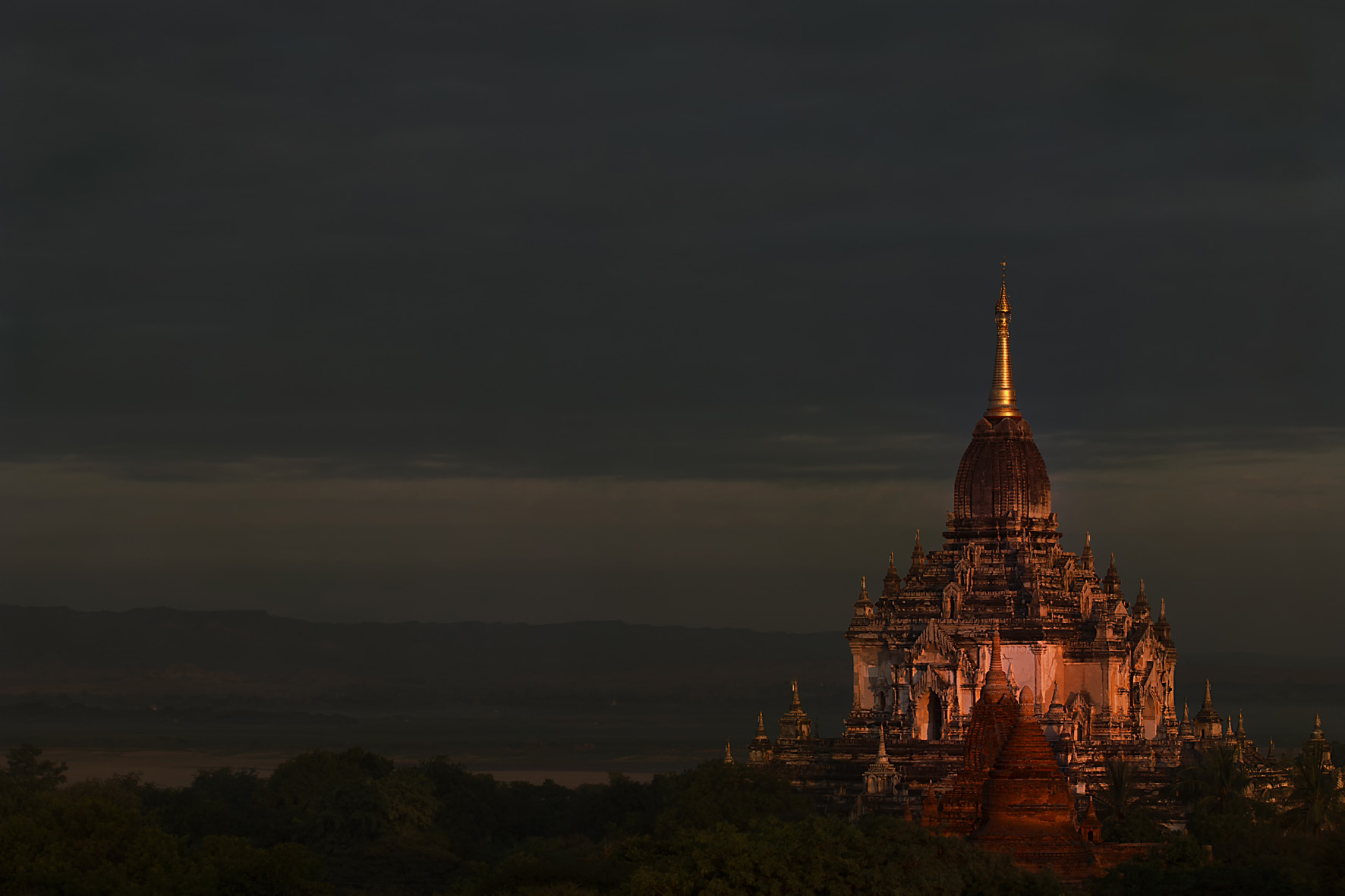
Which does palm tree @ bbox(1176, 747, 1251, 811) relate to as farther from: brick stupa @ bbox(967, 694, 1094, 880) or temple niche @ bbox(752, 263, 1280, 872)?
brick stupa @ bbox(967, 694, 1094, 880)

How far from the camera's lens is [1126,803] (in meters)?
85.4

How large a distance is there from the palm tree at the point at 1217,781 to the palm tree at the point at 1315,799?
1781 millimetres

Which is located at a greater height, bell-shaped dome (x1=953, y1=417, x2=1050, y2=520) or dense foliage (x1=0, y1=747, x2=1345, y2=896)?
bell-shaped dome (x1=953, y1=417, x2=1050, y2=520)

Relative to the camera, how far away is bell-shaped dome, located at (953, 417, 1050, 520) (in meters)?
100

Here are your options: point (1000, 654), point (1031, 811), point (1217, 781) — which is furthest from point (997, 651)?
point (1031, 811)

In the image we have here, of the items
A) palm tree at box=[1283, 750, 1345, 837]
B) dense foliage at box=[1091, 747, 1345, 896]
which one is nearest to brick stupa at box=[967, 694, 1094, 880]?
dense foliage at box=[1091, 747, 1345, 896]

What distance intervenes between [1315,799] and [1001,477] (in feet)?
76.5

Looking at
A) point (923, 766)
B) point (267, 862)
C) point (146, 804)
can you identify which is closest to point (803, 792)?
point (923, 766)

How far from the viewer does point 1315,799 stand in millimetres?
80438

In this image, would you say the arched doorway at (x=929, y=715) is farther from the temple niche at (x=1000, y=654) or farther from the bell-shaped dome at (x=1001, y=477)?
the bell-shaped dome at (x=1001, y=477)

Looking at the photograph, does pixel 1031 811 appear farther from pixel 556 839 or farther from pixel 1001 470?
pixel 1001 470

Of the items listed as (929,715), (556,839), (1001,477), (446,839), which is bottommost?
(446,839)

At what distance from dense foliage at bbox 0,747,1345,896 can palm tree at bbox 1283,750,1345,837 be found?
0.11 metres

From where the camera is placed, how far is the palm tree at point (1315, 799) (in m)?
79.1
